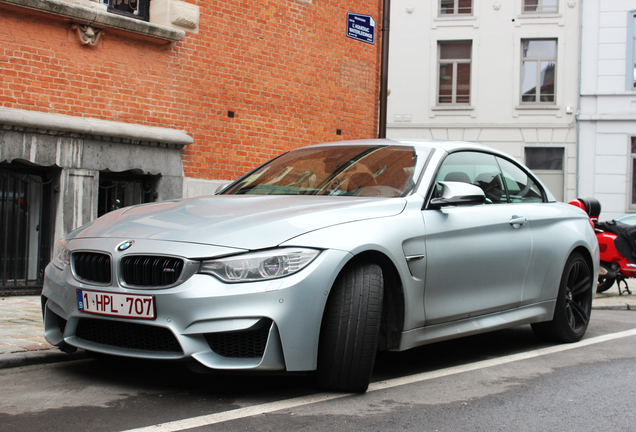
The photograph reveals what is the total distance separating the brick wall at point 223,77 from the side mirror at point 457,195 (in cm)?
600

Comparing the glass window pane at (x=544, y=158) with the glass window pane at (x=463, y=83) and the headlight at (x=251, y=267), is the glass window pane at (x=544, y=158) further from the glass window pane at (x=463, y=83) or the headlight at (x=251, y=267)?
the headlight at (x=251, y=267)

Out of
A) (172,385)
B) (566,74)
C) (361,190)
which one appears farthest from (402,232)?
(566,74)

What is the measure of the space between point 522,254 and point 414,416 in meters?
2.15

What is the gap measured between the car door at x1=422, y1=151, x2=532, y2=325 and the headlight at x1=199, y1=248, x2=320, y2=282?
3.82 ft

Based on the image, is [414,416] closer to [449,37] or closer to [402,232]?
[402,232]

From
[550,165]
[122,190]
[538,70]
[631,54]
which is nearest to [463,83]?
[538,70]

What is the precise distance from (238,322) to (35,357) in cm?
198

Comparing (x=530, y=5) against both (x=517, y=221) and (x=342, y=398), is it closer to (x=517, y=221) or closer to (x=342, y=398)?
→ (x=517, y=221)

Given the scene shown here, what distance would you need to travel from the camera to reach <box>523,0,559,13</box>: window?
25141 mm

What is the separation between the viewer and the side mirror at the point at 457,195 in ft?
16.0

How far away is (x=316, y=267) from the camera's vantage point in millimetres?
3934

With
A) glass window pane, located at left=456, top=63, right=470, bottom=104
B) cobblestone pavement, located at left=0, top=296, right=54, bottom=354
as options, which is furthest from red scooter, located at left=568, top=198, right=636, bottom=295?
glass window pane, located at left=456, top=63, right=470, bottom=104

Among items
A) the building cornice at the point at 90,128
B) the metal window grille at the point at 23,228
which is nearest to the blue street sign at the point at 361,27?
the building cornice at the point at 90,128

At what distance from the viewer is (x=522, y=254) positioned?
5598mm
